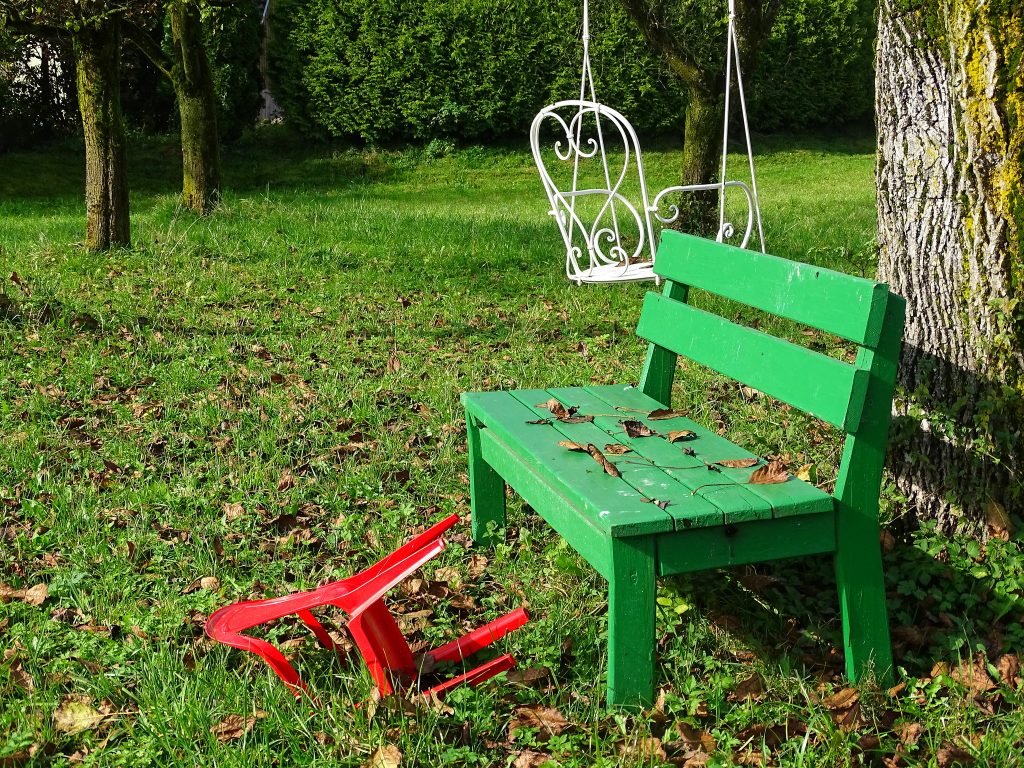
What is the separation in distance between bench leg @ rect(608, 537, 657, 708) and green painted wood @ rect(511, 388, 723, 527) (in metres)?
0.12

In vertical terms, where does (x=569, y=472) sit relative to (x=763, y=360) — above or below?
below

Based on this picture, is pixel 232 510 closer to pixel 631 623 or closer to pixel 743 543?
pixel 631 623

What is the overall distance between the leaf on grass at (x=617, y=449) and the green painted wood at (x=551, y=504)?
0.20m

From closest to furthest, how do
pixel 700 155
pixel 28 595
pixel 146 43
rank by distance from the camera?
pixel 28 595, pixel 700 155, pixel 146 43

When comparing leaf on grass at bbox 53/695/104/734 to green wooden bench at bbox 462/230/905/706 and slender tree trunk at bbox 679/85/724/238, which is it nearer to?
green wooden bench at bbox 462/230/905/706

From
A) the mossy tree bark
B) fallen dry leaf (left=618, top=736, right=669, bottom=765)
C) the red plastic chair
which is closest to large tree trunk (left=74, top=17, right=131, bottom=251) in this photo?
the mossy tree bark

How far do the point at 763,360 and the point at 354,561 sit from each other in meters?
1.53

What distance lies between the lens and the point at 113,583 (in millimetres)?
3311

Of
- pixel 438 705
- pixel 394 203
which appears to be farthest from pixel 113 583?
pixel 394 203

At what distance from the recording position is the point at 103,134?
8781 mm

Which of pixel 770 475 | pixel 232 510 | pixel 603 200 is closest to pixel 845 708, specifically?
pixel 770 475

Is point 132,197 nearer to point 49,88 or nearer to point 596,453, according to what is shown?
point 49,88

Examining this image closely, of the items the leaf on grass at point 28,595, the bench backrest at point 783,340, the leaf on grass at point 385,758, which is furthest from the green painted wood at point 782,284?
the leaf on grass at point 28,595

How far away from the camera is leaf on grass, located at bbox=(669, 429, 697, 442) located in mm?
3023
